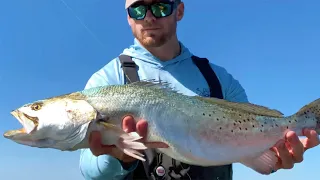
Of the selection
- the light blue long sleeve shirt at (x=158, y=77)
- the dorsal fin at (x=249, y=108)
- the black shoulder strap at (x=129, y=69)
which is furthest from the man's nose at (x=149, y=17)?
the dorsal fin at (x=249, y=108)

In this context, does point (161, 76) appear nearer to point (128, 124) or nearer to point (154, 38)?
point (154, 38)

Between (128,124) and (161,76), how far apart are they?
72.3 inches

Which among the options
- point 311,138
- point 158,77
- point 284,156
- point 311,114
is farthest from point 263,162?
point 158,77

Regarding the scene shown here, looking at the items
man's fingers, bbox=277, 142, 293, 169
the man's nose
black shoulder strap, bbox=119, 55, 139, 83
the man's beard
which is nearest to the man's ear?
the man's beard

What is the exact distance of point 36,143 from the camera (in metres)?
5.85

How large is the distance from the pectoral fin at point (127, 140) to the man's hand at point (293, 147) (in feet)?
6.35

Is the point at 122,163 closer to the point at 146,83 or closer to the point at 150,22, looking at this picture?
the point at 146,83

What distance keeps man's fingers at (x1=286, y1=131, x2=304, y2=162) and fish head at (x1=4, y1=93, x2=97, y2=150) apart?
8.40 ft

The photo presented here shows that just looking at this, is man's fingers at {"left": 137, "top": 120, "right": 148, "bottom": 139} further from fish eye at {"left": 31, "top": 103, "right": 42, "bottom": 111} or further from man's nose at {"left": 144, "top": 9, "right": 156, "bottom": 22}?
man's nose at {"left": 144, "top": 9, "right": 156, "bottom": 22}

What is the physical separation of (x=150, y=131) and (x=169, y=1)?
9.02 ft

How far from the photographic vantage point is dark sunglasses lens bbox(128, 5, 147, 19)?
7.73 metres

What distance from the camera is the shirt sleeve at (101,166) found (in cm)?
657

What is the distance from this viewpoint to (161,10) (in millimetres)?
7809

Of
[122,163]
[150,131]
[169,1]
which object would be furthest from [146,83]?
[169,1]
